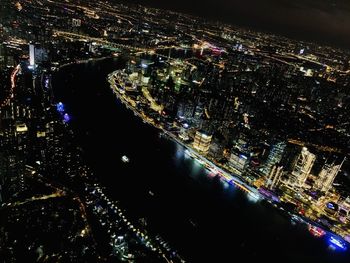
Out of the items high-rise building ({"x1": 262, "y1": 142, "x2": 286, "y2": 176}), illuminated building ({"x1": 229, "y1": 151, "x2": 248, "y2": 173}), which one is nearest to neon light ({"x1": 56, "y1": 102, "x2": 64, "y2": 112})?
illuminated building ({"x1": 229, "y1": 151, "x2": 248, "y2": 173})

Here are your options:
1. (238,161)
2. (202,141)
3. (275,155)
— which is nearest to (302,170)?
(275,155)

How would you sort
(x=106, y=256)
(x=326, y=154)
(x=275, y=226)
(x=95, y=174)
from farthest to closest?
(x=326, y=154), (x=95, y=174), (x=275, y=226), (x=106, y=256)

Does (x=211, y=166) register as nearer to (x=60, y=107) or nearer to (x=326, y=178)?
(x=326, y=178)

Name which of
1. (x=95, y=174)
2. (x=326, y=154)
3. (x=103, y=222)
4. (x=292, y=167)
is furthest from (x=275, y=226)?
(x=326, y=154)

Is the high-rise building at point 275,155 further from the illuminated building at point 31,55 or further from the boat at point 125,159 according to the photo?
the illuminated building at point 31,55

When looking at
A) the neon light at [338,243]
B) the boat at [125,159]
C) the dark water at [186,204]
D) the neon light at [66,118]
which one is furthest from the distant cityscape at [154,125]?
the boat at [125,159]

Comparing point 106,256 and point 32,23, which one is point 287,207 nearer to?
point 106,256
